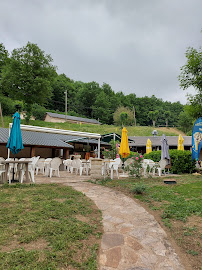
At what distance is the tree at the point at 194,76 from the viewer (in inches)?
408

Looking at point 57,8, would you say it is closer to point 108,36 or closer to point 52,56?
point 108,36

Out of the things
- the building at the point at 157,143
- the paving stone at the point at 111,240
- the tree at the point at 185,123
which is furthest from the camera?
the tree at the point at 185,123

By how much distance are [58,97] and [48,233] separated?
169ft

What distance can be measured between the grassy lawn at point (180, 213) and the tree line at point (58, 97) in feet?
88.4

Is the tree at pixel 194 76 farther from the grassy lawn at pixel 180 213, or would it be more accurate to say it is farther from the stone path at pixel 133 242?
the stone path at pixel 133 242

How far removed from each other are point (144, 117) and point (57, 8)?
5053cm

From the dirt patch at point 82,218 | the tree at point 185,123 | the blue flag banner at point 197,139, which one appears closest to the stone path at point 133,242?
the dirt patch at point 82,218

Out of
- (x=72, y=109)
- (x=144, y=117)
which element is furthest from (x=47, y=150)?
(x=144, y=117)

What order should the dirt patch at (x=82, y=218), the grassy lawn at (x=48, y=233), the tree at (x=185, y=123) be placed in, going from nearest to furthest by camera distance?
the grassy lawn at (x=48, y=233) → the dirt patch at (x=82, y=218) → the tree at (x=185, y=123)

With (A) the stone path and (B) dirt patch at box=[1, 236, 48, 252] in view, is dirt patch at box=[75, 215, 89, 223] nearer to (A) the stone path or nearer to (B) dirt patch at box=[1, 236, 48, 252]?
(A) the stone path

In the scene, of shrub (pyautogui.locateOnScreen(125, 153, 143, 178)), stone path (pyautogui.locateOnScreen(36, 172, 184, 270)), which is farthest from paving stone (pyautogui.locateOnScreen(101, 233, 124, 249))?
shrub (pyautogui.locateOnScreen(125, 153, 143, 178))

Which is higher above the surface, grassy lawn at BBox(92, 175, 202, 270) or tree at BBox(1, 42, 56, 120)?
tree at BBox(1, 42, 56, 120)

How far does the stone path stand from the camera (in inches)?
86.6

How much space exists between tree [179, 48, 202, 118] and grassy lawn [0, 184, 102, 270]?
948 centimetres
